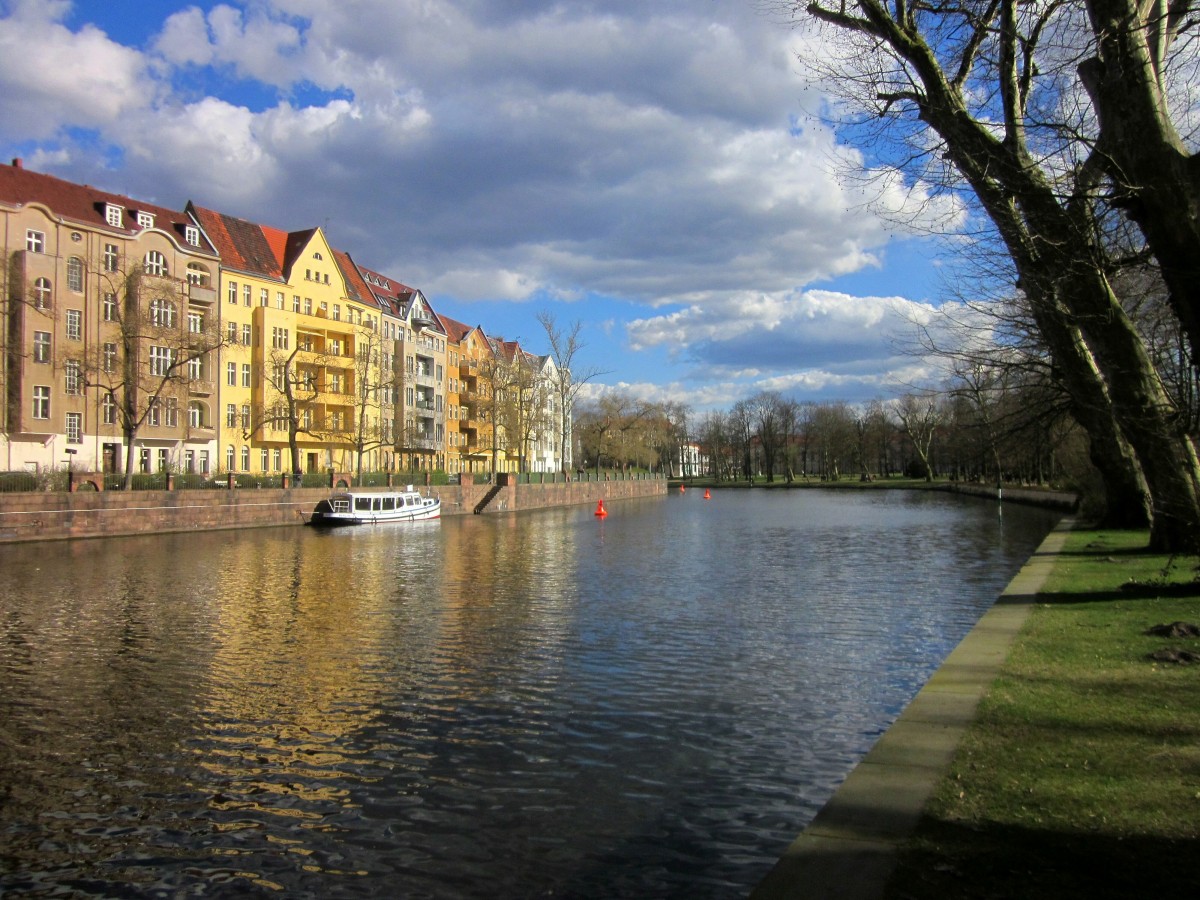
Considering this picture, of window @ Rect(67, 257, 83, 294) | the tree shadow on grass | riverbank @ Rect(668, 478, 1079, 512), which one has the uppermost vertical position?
window @ Rect(67, 257, 83, 294)

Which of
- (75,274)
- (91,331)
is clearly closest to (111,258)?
(75,274)

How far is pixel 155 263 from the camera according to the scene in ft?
172

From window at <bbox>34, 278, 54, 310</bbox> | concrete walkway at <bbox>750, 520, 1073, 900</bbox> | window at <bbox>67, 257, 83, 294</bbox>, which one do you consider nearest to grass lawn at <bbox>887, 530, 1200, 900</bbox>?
concrete walkway at <bbox>750, 520, 1073, 900</bbox>

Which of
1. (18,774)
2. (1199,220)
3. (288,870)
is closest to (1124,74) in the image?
(1199,220)

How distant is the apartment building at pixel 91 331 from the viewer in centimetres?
4447

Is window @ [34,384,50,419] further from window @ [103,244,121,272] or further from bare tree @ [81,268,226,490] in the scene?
window @ [103,244,121,272]

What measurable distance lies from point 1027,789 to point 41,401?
50495 millimetres

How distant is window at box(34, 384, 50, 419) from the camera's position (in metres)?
45.5

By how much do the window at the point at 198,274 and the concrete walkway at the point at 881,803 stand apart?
182 feet

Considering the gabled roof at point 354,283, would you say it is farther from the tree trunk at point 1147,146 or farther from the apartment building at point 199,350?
the tree trunk at point 1147,146

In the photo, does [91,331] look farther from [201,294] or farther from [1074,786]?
[1074,786]

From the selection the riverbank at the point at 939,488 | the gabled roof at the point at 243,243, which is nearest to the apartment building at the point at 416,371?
the gabled roof at the point at 243,243

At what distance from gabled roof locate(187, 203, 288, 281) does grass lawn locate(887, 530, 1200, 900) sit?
5903cm

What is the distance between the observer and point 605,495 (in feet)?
289
